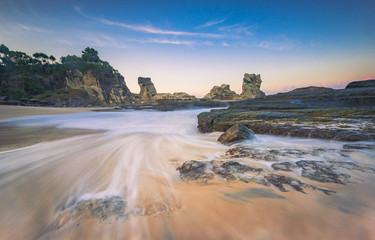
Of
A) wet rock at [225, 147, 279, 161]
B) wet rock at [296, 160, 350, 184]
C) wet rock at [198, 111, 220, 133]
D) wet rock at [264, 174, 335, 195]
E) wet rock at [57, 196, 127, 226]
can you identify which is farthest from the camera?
wet rock at [198, 111, 220, 133]

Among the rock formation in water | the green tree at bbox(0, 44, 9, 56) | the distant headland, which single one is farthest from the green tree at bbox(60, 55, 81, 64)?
the rock formation in water

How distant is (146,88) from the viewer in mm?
69688

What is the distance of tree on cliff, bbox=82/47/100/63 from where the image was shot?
2532 inches

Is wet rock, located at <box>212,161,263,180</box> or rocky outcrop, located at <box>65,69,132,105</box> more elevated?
rocky outcrop, located at <box>65,69,132,105</box>

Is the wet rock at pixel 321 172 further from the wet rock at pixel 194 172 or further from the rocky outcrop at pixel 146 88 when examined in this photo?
the rocky outcrop at pixel 146 88

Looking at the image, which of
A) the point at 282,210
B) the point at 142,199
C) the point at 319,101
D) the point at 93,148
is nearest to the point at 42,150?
the point at 93,148

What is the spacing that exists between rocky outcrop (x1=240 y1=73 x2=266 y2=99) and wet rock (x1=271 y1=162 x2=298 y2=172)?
254ft

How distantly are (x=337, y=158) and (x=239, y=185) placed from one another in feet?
5.93

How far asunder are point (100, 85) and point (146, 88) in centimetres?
2173

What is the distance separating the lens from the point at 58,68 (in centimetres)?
5166

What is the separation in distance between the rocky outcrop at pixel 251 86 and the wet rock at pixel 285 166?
77.6 m

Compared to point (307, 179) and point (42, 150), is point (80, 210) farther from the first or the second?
point (42, 150)

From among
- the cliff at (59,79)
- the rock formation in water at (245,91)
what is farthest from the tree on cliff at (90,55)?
the rock formation in water at (245,91)

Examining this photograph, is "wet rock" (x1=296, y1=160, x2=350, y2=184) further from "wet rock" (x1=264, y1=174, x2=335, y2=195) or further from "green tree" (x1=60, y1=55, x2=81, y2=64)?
"green tree" (x1=60, y1=55, x2=81, y2=64)
